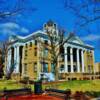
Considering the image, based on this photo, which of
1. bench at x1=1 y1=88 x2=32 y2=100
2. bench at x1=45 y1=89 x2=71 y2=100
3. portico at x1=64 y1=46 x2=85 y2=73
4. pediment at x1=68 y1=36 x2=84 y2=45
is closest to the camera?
bench at x1=45 y1=89 x2=71 y2=100

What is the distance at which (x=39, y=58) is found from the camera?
195ft

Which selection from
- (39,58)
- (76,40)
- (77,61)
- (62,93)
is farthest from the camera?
(77,61)

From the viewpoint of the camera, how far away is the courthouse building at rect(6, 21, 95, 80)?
59031 mm

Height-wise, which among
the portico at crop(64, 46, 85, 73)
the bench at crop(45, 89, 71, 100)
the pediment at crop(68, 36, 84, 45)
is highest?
the pediment at crop(68, 36, 84, 45)

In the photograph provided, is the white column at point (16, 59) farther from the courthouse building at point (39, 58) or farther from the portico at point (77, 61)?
the portico at point (77, 61)

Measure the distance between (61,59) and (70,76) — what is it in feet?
25.5

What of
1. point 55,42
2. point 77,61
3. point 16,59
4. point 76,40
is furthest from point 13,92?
point 77,61

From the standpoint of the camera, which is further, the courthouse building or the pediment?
the pediment

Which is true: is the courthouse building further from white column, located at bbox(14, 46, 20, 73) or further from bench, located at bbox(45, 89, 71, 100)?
bench, located at bbox(45, 89, 71, 100)

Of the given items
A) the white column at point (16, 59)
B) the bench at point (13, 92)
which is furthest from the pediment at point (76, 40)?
the bench at point (13, 92)

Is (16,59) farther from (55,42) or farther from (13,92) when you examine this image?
(13,92)

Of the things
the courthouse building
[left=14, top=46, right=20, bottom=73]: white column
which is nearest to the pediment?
the courthouse building

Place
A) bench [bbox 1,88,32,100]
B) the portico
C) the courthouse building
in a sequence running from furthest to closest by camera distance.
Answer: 1. the portico
2. the courthouse building
3. bench [bbox 1,88,32,100]

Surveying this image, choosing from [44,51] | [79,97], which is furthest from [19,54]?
[79,97]
